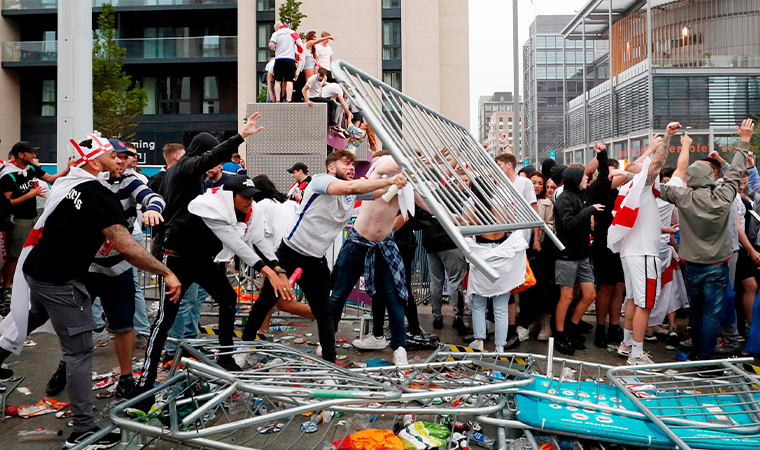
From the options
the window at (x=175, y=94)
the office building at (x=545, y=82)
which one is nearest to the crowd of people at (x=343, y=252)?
the window at (x=175, y=94)

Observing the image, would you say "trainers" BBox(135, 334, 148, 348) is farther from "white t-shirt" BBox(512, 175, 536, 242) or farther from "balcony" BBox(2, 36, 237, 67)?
"balcony" BBox(2, 36, 237, 67)

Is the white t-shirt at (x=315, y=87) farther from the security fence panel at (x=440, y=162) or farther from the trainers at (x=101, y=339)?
the security fence panel at (x=440, y=162)

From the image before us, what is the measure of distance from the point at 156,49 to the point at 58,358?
30344 millimetres

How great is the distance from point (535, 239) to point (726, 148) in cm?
2599

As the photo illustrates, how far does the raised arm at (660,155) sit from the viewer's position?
509cm

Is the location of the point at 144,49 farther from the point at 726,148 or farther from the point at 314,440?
the point at 314,440

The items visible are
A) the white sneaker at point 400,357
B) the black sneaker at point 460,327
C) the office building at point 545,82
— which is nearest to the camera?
the white sneaker at point 400,357

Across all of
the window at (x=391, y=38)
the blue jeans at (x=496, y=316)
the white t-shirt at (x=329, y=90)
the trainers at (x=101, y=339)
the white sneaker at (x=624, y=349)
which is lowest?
the white sneaker at (x=624, y=349)

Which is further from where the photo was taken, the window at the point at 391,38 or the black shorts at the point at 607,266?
the window at the point at 391,38

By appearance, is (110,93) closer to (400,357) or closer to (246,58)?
(246,58)

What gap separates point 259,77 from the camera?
3359cm

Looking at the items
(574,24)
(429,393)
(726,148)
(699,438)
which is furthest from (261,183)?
(574,24)

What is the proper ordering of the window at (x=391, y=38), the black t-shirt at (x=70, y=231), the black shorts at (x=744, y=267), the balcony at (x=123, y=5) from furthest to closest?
the window at (x=391, y=38) < the balcony at (x=123, y=5) < the black shorts at (x=744, y=267) < the black t-shirt at (x=70, y=231)

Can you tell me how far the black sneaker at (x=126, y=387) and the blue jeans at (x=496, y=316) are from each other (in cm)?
317
